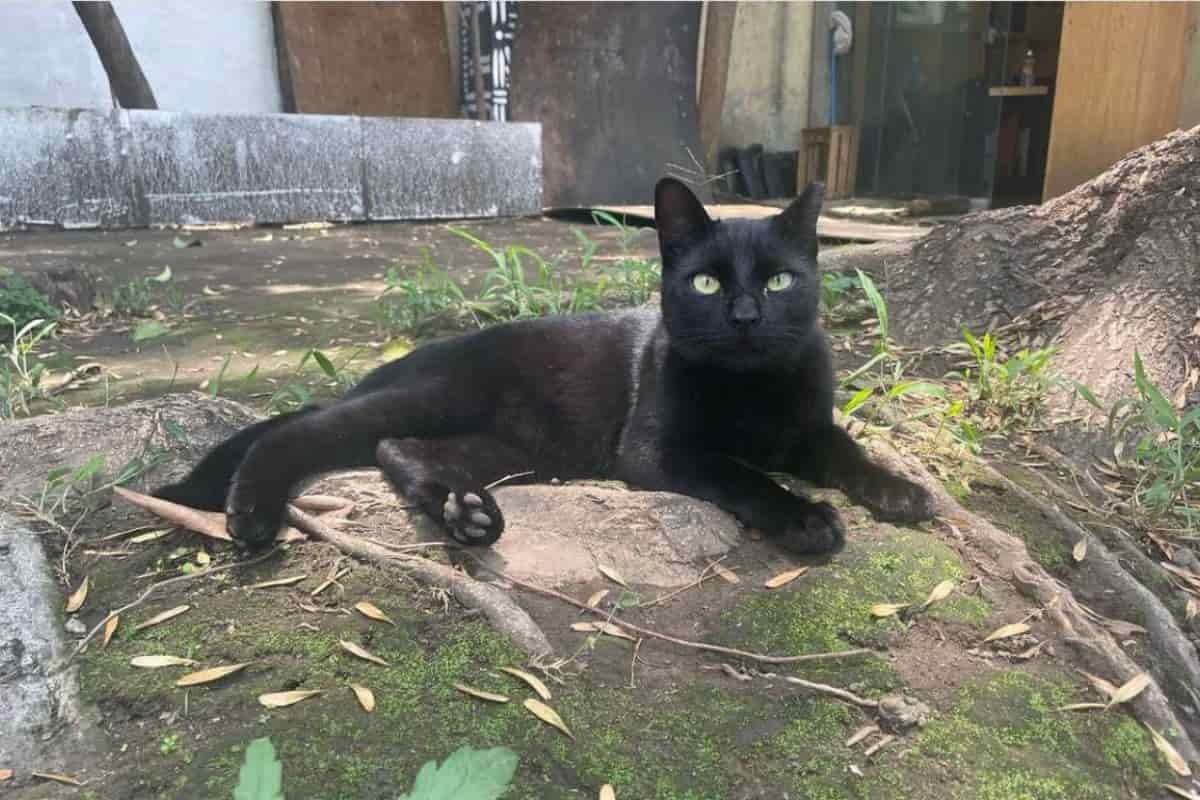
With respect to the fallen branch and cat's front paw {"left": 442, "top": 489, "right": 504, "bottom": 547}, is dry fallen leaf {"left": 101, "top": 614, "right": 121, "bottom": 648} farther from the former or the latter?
cat's front paw {"left": 442, "top": 489, "right": 504, "bottom": 547}

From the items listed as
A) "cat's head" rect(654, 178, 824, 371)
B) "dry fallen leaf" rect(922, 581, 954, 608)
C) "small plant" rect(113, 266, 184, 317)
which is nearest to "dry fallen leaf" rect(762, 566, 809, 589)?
"dry fallen leaf" rect(922, 581, 954, 608)

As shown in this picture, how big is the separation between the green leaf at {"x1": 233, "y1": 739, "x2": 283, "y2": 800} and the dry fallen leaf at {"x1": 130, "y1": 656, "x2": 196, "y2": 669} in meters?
0.61

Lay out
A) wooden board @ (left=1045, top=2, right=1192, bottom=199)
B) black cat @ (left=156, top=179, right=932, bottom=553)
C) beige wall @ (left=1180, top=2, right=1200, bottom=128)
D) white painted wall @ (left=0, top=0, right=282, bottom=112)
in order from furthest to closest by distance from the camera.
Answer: white painted wall @ (left=0, top=0, right=282, bottom=112), wooden board @ (left=1045, top=2, right=1192, bottom=199), beige wall @ (left=1180, top=2, right=1200, bottom=128), black cat @ (left=156, top=179, right=932, bottom=553)

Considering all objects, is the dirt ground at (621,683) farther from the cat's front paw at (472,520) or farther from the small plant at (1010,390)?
the small plant at (1010,390)

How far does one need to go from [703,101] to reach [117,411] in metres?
8.67

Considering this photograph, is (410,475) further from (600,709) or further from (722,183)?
(722,183)

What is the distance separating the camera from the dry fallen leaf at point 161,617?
1.51m

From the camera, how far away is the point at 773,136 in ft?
36.2

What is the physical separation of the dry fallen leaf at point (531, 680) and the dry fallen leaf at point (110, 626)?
688mm

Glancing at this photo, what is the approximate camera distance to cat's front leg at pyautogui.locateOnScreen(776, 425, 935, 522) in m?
1.97

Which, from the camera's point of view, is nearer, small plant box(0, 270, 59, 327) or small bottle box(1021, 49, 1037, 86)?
small plant box(0, 270, 59, 327)

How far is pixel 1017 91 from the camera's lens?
938 cm

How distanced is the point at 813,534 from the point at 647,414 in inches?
25.5

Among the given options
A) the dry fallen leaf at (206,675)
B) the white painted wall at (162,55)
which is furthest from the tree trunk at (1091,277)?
the white painted wall at (162,55)
